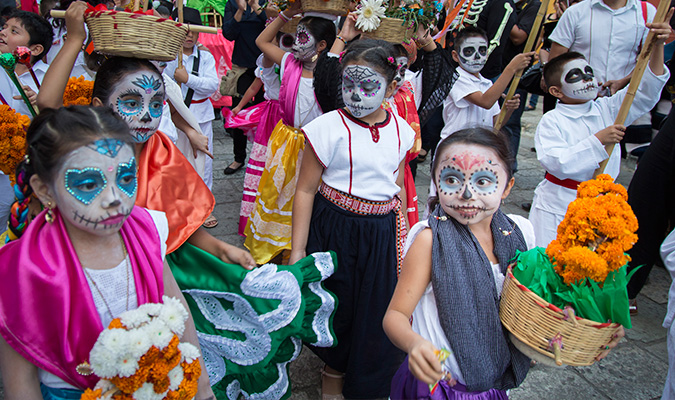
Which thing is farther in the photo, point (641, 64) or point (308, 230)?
point (641, 64)

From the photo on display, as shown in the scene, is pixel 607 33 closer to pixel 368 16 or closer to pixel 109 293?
pixel 368 16

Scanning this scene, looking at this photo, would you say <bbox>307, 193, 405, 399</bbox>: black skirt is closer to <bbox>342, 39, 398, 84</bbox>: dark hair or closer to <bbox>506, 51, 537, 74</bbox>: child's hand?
<bbox>342, 39, 398, 84</bbox>: dark hair

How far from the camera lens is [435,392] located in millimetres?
1823

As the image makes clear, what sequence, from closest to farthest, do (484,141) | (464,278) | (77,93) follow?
(464,278) → (484,141) → (77,93)

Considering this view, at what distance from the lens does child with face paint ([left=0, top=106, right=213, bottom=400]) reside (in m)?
1.49

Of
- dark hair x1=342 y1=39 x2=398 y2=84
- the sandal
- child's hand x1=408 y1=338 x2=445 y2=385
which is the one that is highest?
dark hair x1=342 y1=39 x2=398 y2=84

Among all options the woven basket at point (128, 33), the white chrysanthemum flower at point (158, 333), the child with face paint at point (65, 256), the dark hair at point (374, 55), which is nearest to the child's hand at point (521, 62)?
the dark hair at point (374, 55)

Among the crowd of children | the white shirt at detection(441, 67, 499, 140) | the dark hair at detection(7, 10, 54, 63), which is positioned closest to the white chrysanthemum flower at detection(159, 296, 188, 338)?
the crowd of children

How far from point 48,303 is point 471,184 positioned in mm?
1457

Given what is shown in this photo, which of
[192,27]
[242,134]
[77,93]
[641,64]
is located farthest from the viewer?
[242,134]

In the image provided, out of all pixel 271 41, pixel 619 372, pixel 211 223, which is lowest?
pixel 211 223

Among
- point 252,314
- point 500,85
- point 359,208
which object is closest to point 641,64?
point 500,85

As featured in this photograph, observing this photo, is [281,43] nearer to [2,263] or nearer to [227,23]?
[227,23]

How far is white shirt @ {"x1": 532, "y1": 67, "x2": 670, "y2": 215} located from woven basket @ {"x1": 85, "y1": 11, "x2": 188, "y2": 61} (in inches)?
99.1
